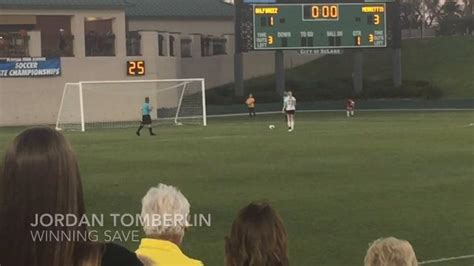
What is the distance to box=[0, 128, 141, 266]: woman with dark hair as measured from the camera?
9.56 feet

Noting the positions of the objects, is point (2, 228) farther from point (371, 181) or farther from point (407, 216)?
point (371, 181)

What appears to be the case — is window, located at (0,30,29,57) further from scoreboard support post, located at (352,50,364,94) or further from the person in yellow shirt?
scoreboard support post, located at (352,50,364,94)

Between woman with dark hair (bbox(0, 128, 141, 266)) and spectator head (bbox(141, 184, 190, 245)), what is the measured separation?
53.8 inches

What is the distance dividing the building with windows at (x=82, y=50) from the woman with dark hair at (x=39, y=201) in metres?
52.2

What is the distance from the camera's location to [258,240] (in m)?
4.21

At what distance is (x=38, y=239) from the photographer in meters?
2.94

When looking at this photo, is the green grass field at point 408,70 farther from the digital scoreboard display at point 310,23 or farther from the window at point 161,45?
the digital scoreboard display at point 310,23

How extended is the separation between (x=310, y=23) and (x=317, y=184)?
3413 cm

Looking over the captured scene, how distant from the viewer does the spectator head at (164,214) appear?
4.38 metres

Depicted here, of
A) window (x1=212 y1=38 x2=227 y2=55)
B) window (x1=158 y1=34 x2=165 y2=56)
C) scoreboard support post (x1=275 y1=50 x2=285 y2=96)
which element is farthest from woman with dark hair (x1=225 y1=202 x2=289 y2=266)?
window (x1=212 y1=38 x2=227 y2=55)

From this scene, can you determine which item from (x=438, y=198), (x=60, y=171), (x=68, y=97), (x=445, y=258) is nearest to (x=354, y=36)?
(x=68, y=97)

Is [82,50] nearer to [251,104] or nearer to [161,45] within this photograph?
[161,45]

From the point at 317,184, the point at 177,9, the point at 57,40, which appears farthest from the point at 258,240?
the point at 177,9

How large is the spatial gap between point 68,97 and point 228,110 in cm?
1141
